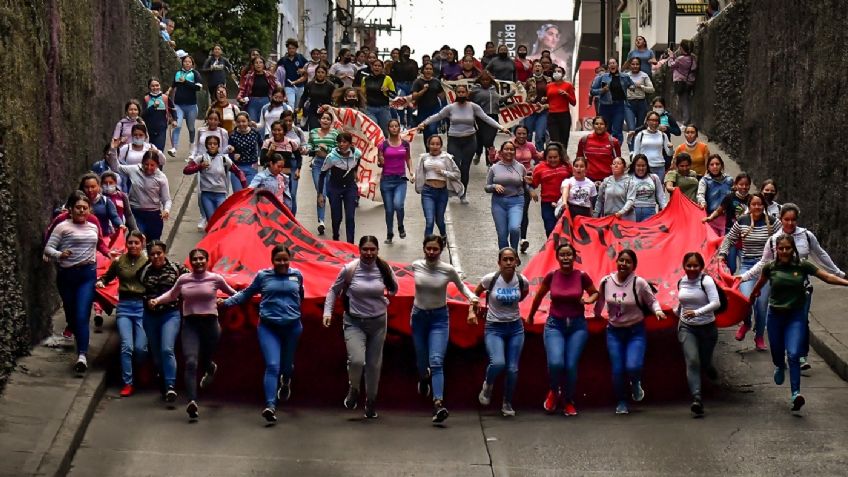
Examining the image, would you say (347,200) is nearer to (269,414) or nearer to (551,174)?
(551,174)

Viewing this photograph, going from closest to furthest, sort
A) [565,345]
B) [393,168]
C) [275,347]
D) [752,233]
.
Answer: [275,347] → [565,345] → [752,233] → [393,168]

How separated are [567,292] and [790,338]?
1.97m

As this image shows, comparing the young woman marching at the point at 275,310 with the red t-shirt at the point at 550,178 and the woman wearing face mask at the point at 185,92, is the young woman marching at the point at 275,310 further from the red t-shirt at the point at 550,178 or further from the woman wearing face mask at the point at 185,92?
the woman wearing face mask at the point at 185,92

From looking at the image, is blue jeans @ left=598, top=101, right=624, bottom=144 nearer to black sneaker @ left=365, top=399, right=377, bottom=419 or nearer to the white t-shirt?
the white t-shirt

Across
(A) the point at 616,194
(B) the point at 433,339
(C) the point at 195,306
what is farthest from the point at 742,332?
(C) the point at 195,306

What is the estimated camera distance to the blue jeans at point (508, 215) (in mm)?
20125

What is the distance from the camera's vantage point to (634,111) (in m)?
28.8

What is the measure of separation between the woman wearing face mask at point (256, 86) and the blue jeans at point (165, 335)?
1283 cm

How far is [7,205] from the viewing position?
15.3m

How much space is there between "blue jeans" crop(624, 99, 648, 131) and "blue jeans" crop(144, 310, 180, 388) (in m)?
15.2

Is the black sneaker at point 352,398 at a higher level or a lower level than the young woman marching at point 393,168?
lower

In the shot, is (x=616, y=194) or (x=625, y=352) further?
(x=616, y=194)

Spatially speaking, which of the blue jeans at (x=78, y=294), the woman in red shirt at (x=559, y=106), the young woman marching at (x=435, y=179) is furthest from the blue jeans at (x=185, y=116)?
the blue jeans at (x=78, y=294)

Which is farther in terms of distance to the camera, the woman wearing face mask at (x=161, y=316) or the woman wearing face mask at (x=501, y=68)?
the woman wearing face mask at (x=501, y=68)
